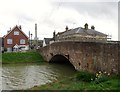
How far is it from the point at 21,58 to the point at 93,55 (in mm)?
25978

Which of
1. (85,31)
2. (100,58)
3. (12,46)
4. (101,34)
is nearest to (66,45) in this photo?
(100,58)

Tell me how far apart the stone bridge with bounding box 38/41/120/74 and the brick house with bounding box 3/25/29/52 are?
102 ft

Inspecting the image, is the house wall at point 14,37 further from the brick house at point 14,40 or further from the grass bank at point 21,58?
the grass bank at point 21,58

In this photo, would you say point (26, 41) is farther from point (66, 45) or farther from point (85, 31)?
point (66, 45)

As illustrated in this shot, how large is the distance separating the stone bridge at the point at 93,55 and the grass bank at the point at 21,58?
11941mm

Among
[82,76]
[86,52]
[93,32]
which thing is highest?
[93,32]

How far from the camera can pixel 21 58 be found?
50.8 meters

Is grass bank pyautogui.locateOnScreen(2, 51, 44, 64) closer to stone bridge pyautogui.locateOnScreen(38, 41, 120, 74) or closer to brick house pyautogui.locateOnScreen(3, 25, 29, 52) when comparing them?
stone bridge pyautogui.locateOnScreen(38, 41, 120, 74)

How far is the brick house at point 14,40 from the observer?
69.0 metres

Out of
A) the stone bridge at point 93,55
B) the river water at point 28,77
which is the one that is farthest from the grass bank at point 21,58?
the river water at point 28,77

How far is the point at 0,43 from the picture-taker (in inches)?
2763

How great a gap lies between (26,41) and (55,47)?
28.5 m

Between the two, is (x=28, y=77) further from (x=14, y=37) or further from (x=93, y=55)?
(x=14, y=37)

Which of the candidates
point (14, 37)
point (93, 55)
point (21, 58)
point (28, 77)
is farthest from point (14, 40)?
point (93, 55)
